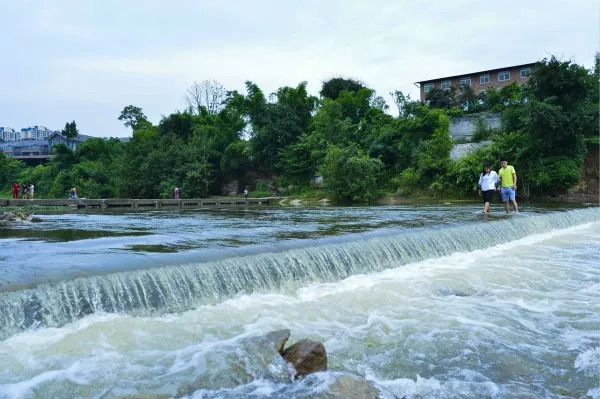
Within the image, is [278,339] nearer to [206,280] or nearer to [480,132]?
[206,280]

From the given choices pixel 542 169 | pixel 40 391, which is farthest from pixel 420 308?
pixel 542 169

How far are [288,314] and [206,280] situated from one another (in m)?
1.24

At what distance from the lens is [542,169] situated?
24625 mm

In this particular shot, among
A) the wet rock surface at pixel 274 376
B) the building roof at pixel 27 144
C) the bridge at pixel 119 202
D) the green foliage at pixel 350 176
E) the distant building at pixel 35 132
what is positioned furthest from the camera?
the distant building at pixel 35 132

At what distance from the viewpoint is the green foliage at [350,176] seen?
27750 mm

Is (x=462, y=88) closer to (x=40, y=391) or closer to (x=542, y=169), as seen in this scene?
(x=542, y=169)

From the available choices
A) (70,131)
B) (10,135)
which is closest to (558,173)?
(70,131)

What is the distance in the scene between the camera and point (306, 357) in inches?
155

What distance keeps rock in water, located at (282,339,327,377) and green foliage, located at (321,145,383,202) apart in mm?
23798

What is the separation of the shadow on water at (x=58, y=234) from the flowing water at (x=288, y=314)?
0.16 m

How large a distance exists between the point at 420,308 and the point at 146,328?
3.40 m

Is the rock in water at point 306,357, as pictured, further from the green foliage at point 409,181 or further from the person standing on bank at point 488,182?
the green foliage at point 409,181

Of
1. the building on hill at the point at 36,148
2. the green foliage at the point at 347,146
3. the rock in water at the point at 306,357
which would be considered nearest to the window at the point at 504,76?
the green foliage at the point at 347,146

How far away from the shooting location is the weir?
16.4 ft
